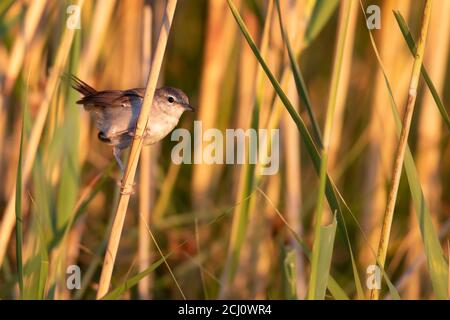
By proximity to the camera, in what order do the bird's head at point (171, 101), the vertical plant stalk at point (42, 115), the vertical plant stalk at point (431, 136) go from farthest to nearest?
1. the vertical plant stalk at point (431, 136)
2. the bird's head at point (171, 101)
3. the vertical plant stalk at point (42, 115)

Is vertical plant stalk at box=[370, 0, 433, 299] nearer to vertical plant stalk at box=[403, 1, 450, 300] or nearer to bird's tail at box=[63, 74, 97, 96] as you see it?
bird's tail at box=[63, 74, 97, 96]

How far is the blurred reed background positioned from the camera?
2.33 m

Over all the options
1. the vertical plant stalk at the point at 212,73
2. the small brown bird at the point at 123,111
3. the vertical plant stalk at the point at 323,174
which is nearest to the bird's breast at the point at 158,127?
the small brown bird at the point at 123,111

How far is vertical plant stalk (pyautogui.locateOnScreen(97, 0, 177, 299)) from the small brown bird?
15.7 inches

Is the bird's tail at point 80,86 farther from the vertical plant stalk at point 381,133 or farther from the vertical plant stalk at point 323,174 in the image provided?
the vertical plant stalk at point 381,133

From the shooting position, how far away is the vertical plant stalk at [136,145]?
169 centimetres

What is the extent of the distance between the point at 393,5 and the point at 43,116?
199 cm

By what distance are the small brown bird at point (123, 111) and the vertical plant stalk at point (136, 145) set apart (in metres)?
0.40

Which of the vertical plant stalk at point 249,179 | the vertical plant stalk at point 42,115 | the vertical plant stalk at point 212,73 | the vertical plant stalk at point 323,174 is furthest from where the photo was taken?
the vertical plant stalk at point 212,73

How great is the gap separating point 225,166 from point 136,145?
7.02 feet

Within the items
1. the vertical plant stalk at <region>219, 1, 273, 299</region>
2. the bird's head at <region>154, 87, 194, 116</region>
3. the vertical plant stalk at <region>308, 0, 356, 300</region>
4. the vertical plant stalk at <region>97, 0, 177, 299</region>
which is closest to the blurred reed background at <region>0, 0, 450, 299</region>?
the vertical plant stalk at <region>219, 1, 273, 299</region>

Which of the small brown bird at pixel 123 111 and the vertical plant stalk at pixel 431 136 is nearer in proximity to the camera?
the small brown bird at pixel 123 111
